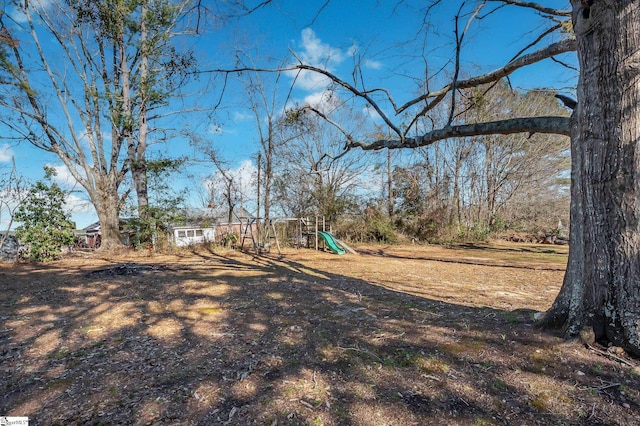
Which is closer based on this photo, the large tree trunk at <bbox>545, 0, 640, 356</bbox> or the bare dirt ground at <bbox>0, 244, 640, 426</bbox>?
the bare dirt ground at <bbox>0, 244, 640, 426</bbox>

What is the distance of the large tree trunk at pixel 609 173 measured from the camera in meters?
1.72

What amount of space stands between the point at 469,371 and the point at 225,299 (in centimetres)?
283

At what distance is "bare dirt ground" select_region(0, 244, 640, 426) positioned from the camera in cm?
146

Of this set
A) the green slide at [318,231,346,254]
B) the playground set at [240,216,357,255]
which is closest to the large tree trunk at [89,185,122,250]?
the playground set at [240,216,357,255]

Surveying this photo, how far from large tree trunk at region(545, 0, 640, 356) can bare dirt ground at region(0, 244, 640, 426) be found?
25 cm

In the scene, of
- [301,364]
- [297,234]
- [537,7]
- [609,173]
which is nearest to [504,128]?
[609,173]

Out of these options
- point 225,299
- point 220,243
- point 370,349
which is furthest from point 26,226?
point 370,349

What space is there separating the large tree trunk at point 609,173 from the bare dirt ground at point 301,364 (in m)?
0.25

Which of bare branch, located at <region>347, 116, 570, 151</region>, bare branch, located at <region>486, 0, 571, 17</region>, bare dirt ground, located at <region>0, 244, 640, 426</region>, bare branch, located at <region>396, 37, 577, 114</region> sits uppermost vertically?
bare branch, located at <region>486, 0, 571, 17</region>

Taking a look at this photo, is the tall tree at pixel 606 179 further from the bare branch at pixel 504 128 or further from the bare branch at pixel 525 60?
the bare branch at pixel 525 60

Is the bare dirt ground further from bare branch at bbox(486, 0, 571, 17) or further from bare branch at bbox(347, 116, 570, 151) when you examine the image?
bare branch at bbox(486, 0, 571, 17)

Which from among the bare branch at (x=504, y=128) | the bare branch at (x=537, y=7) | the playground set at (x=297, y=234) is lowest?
the playground set at (x=297, y=234)

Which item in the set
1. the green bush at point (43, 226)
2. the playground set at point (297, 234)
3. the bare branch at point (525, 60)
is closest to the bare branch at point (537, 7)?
the bare branch at point (525, 60)

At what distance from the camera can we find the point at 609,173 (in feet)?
5.80
